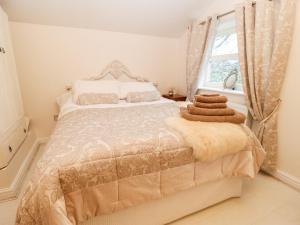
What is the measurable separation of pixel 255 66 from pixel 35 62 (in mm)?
2934

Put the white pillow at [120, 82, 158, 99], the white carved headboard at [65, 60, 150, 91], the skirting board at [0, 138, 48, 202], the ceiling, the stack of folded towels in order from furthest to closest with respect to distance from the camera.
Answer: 1. the white carved headboard at [65, 60, 150, 91]
2. the white pillow at [120, 82, 158, 99]
3. the ceiling
4. the skirting board at [0, 138, 48, 202]
5. the stack of folded towels

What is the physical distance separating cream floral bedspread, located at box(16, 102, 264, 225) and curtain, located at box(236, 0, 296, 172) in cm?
64

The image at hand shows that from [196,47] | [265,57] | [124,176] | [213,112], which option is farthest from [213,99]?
[196,47]

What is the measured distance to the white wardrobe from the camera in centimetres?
176

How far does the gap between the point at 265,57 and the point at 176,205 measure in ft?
5.85

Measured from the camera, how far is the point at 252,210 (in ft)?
5.32

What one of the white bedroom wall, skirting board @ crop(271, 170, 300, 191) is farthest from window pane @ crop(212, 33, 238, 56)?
skirting board @ crop(271, 170, 300, 191)

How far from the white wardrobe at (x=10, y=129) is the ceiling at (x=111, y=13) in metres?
0.32

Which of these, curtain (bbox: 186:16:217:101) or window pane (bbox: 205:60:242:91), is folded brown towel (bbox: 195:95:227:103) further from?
curtain (bbox: 186:16:217:101)


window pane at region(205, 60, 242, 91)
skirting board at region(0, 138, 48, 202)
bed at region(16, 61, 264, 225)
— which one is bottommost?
skirting board at region(0, 138, 48, 202)

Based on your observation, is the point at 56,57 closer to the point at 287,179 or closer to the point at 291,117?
the point at 291,117

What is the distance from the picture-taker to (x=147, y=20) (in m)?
3.03

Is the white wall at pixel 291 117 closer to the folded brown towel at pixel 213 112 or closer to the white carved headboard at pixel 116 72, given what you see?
the folded brown towel at pixel 213 112

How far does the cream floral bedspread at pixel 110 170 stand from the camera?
3.10ft
